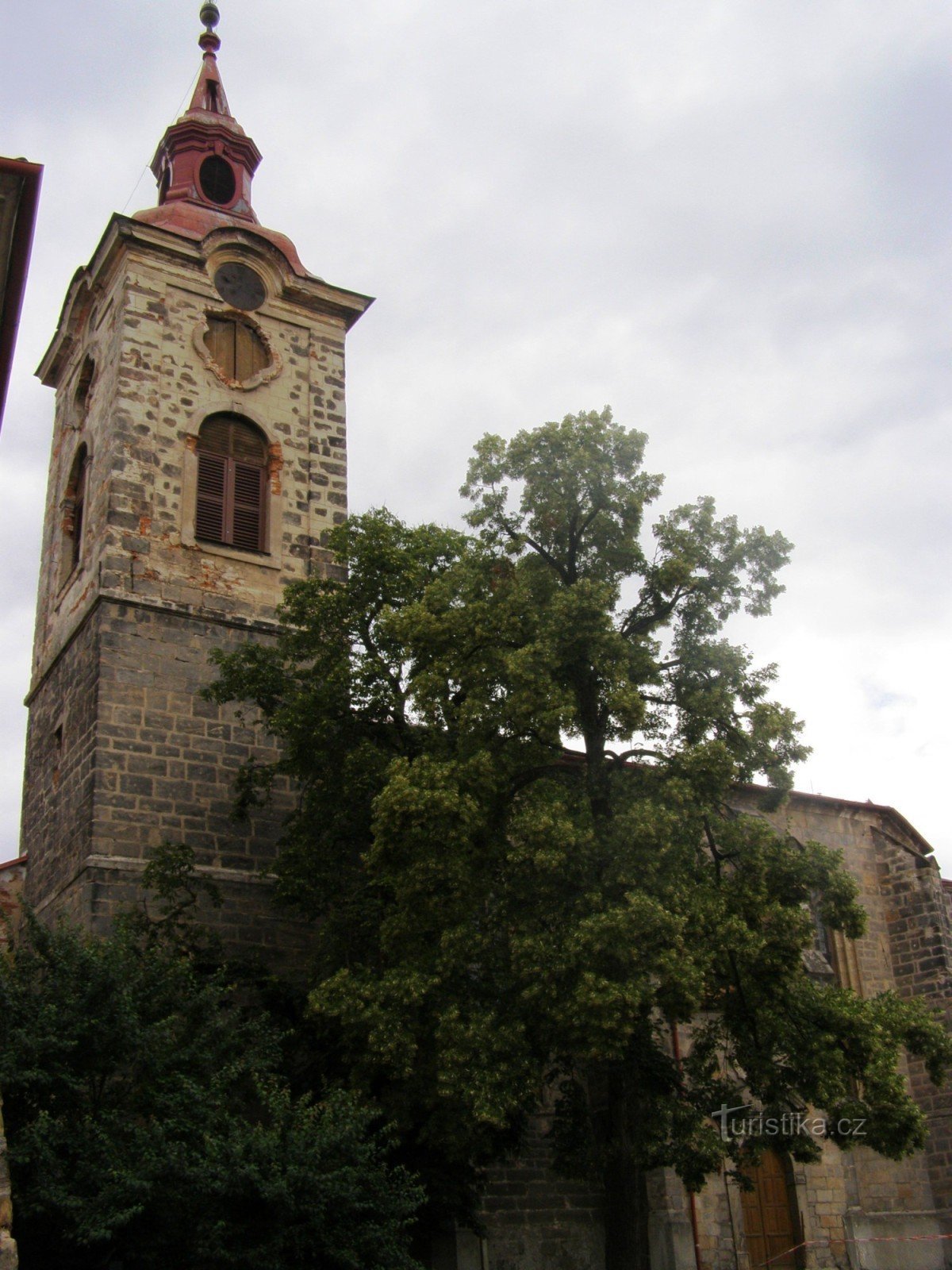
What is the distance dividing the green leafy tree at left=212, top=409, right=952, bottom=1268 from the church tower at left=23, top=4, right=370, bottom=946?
9.59ft

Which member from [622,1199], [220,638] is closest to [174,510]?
[220,638]

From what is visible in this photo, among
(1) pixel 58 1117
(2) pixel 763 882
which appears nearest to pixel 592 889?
(2) pixel 763 882

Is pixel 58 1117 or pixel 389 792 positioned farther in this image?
pixel 389 792

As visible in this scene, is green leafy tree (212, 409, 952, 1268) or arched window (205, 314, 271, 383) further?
arched window (205, 314, 271, 383)

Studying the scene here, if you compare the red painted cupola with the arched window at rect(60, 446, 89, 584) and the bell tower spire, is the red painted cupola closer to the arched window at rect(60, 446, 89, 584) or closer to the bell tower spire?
the bell tower spire

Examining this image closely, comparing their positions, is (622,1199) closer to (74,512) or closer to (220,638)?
(220,638)

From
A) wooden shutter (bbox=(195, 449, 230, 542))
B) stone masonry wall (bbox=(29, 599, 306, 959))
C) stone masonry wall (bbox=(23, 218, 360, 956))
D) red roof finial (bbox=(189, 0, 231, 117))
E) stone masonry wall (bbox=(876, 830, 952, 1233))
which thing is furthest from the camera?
red roof finial (bbox=(189, 0, 231, 117))

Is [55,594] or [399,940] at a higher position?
[55,594]

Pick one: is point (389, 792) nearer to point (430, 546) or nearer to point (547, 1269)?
point (430, 546)

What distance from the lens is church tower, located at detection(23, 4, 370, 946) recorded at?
19062mm

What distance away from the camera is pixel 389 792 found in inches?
555

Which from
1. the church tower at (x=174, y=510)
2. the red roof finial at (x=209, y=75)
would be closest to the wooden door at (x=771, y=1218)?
the church tower at (x=174, y=510)

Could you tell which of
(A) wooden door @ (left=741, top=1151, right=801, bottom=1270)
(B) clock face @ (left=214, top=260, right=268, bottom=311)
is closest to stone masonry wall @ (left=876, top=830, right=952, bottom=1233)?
A: (A) wooden door @ (left=741, top=1151, right=801, bottom=1270)

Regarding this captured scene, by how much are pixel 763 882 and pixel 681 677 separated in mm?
2586
